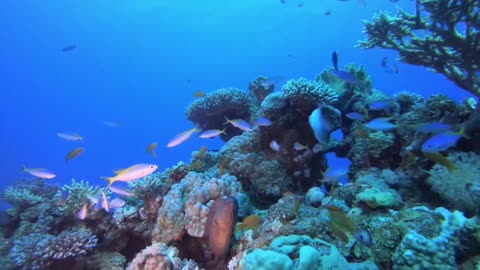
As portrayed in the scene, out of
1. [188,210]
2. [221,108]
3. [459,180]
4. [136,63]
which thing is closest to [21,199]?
[188,210]

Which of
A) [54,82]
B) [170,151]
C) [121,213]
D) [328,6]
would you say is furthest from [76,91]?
[121,213]

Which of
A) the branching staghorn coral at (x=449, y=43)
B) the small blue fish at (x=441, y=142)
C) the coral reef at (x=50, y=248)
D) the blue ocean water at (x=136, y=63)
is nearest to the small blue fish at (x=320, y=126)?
the small blue fish at (x=441, y=142)

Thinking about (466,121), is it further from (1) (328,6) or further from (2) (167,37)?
(2) (167,37)

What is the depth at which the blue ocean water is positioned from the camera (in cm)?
5619

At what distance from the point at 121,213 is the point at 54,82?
315 feet

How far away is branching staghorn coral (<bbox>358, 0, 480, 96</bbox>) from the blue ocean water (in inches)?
1443

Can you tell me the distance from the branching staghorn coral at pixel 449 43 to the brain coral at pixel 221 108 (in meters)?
4.18

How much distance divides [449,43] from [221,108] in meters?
5.70

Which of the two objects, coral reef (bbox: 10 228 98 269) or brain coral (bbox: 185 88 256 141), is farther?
brain coral (bbox: 185 88 256 141)

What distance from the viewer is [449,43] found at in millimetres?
6309

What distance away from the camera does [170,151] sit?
92562 millimetres

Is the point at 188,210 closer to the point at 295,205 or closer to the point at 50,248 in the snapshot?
the point at 295,205

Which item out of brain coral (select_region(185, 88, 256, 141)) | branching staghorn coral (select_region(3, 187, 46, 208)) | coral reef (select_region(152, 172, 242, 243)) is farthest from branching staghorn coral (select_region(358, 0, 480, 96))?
branching staghorn coral (select_region(3, 187, 46, 208))

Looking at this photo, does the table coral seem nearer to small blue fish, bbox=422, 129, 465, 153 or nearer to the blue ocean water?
small blue fish, bbox=422, 129, 465, 153
